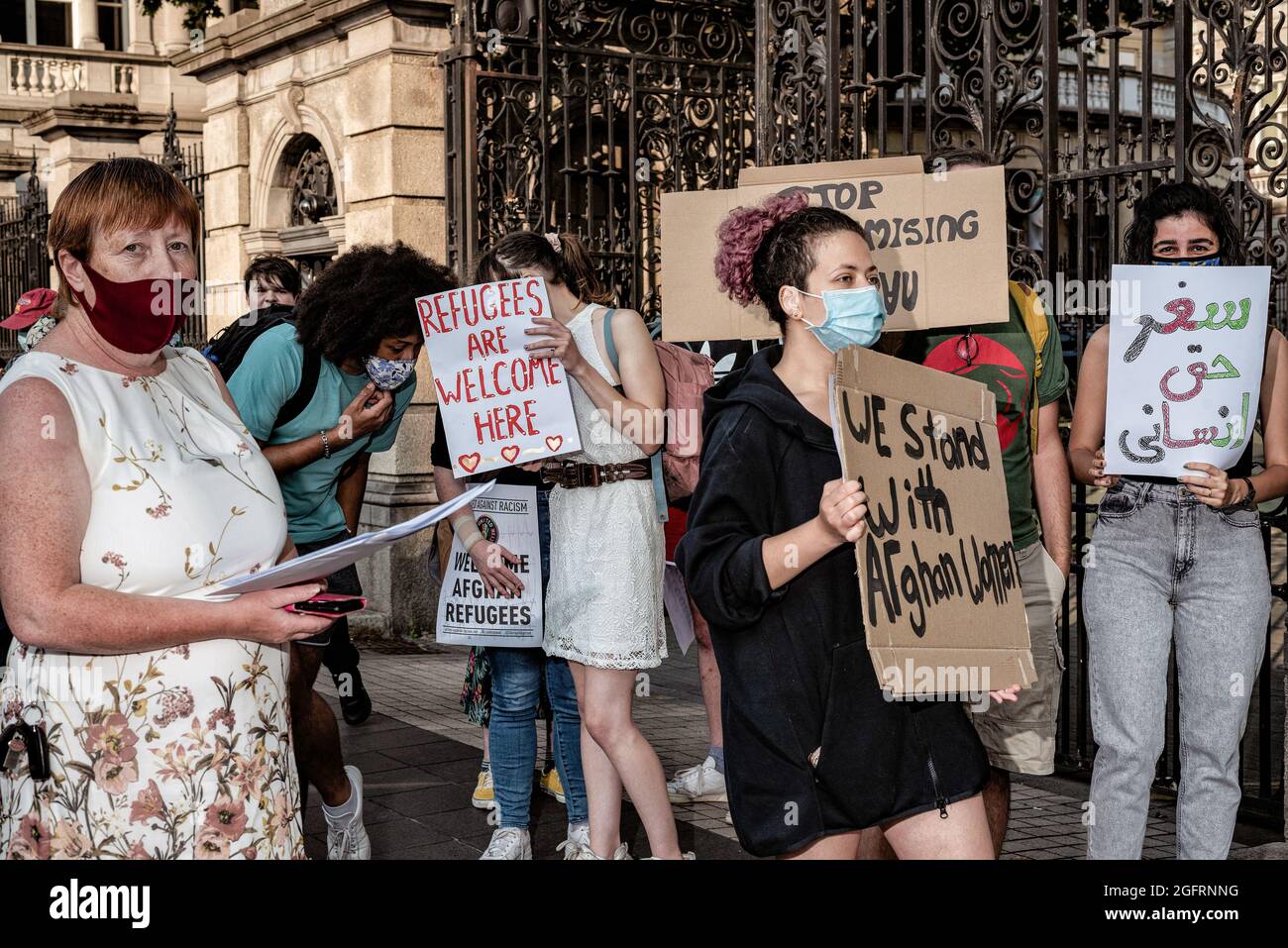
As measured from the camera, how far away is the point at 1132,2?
13594 mm

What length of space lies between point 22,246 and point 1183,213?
1697cm

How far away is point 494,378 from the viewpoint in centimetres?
474

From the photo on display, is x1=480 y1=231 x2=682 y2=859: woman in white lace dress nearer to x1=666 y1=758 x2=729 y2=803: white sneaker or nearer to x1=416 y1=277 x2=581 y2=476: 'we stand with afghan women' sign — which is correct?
x1=416 y1=277 x2=581 y2=476: 'we stand with afghan women' sign

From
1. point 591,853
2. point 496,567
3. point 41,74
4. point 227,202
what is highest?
point 41,74

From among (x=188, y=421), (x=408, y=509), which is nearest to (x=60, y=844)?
(x=188, y=421)

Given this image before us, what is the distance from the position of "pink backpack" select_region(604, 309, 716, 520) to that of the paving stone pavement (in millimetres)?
1290

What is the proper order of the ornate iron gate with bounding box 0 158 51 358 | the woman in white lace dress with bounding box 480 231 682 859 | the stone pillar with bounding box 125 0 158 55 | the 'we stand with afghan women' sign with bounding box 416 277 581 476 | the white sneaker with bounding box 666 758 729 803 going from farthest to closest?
the stone pillar with bounding box 125 0 158 55
the ornate iron gate with bounding box 0 158 51 358
the white sneaker with bounding box 666 758 729 803
the 'we stand with afghan women' sign with bounding box 416 277 581 476
the woman in white lace dress with bounding box 480 231 682 859

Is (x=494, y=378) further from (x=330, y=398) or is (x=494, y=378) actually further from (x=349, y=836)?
(x=349, y=836)

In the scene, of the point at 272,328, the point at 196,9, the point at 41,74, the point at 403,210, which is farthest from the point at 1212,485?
the point at 41,74

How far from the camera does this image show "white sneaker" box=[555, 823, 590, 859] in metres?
4.90

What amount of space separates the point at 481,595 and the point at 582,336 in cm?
95

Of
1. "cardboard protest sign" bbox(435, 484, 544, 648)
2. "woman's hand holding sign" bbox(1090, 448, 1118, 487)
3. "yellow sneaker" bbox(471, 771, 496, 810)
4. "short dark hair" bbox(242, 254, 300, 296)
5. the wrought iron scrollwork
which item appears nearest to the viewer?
"woman's hand holding sign" bbox(1090, 448, 1118, 487)

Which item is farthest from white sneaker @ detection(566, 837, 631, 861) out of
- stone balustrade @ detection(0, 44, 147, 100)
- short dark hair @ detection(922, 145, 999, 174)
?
stone balustrade @ detection(0, 44, 147, 100)

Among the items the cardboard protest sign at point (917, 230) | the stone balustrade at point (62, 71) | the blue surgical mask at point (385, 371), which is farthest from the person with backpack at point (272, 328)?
the stone balustrade at point (62, 71)
